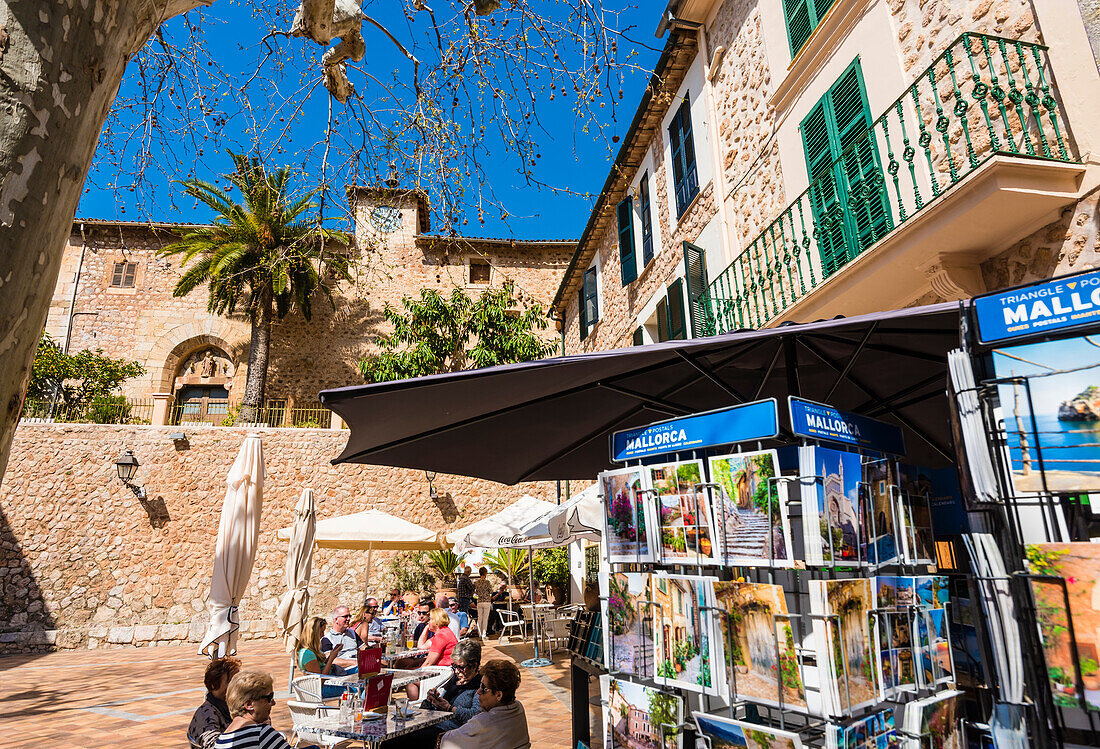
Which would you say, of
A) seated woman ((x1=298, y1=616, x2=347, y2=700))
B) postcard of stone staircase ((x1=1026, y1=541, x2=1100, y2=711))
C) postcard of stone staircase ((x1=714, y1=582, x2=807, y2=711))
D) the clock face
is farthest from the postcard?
seated woman ((x1=298, y1=616, x2=347, y2=700))

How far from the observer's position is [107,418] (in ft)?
61.1

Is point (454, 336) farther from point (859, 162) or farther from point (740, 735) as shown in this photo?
point (740, 735)

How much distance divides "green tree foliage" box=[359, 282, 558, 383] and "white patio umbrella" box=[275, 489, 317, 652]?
1215 cm

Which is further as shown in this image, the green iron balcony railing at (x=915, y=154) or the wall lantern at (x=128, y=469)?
the wall lantern at (x=128, y=469)

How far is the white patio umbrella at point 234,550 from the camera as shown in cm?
679

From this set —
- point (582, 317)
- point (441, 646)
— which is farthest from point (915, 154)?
point (582, 317)

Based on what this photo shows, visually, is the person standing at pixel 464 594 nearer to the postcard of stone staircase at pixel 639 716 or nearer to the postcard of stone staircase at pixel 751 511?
the postcard of stone staircase at pixel 639 716

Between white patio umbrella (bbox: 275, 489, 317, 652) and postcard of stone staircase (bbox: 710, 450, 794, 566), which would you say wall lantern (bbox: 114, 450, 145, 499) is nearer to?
white patio umbrella (bbox: 275, 489, 317, 652)

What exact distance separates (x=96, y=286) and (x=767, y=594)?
30.8 metres

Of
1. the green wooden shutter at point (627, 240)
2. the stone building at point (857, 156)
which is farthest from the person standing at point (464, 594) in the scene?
the green wooden shutter at point (627, 240)

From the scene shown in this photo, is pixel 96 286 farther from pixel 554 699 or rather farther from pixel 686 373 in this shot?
pixel 686 373

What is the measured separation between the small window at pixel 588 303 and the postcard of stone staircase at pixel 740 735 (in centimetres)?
1437

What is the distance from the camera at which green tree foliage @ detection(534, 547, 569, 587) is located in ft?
56.6

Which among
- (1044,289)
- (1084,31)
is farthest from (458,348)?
(1044,289)
